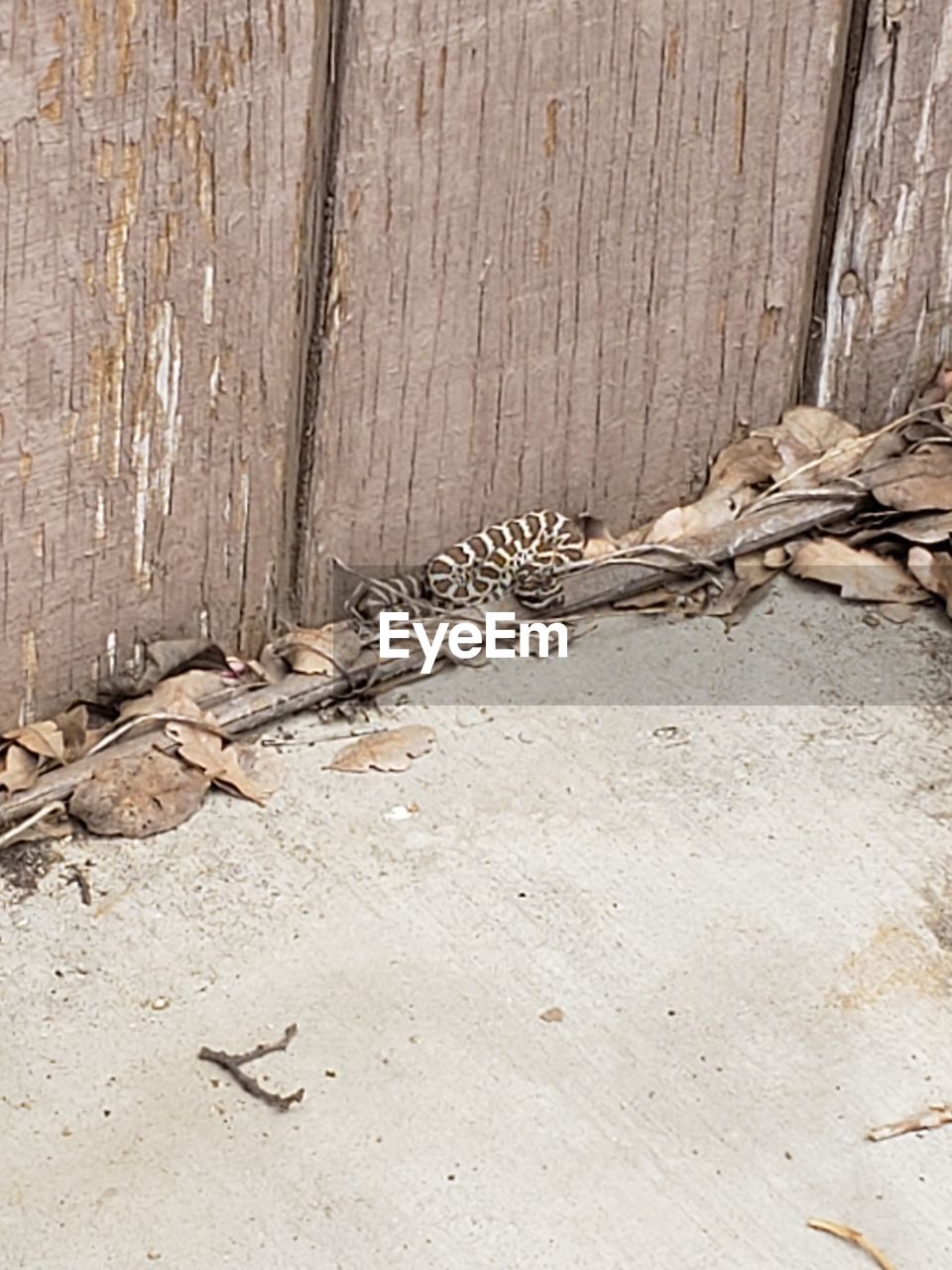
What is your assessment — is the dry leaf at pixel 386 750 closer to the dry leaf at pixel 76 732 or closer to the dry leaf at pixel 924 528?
the dry leaf at pixel 76 732

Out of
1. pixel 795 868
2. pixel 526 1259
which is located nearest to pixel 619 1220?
pixel 526 1259

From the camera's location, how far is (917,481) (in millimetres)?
3982

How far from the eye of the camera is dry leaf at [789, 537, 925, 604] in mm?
3918

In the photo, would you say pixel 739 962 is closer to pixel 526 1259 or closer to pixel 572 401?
pixel 526 1259

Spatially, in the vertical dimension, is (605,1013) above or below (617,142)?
below

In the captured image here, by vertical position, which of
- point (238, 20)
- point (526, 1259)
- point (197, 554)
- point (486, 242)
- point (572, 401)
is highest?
point (238, 20)

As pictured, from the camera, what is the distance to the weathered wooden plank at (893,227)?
3848 mm

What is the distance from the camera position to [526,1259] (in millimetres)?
2721

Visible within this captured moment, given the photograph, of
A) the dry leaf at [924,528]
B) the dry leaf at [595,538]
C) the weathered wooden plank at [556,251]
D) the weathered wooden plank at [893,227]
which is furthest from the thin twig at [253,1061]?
the weathered wooden plank at [893,227]

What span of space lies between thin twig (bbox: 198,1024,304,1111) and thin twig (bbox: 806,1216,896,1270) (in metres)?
0.68

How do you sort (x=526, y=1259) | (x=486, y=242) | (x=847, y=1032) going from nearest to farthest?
(x=526, y=1259) < (x=847, y=1032) < (x=486, y=242)

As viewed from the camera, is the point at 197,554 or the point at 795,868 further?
the point at 197,554

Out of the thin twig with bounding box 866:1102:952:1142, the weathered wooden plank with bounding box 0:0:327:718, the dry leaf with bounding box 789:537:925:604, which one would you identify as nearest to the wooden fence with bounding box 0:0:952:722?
the weathered wooden plank with bounding box 0:0:327:718

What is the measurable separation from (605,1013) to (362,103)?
1403 mm
